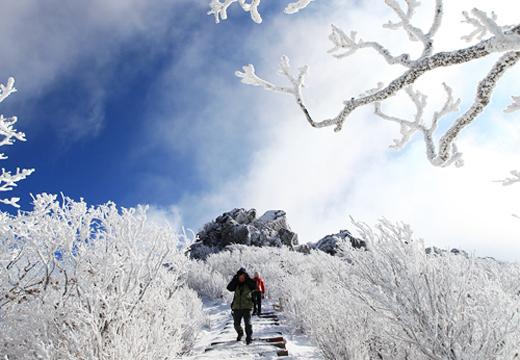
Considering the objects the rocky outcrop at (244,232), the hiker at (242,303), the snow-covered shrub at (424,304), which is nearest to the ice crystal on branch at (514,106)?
the snow-covered shrub at (424,304)

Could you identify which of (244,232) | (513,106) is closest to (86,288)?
(513,106)

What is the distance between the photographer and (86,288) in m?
3.02

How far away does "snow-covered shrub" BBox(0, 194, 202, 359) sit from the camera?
108 inches

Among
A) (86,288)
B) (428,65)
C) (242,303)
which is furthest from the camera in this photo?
(242,303)

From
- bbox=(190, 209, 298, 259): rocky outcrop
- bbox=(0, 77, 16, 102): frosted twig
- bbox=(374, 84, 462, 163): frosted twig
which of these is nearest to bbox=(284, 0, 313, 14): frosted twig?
bbox=(374, 84, 462, 163): frosted twig

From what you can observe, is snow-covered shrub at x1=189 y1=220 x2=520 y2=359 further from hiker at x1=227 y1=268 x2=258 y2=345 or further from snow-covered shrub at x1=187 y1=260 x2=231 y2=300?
snow-covered shrub at x1=187 y1=260 x2=231 y2=300

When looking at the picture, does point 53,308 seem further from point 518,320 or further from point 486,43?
point 518,320

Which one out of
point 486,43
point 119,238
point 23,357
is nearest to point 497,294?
point 486,43

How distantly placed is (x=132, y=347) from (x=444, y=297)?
326 cm

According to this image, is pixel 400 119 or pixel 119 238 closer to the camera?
pixel 400 119

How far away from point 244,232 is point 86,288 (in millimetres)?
25417

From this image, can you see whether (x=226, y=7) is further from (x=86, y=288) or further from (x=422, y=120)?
(x=86, y=288)

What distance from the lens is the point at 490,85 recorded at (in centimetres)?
98

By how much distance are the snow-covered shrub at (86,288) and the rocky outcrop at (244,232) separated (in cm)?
2010
